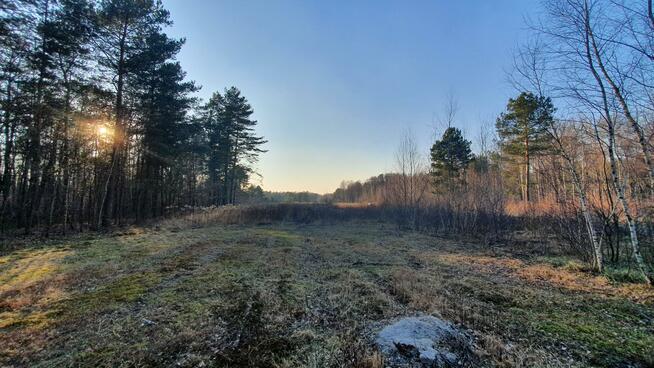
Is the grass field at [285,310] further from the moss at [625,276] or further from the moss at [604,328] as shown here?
the moss at [625,276]

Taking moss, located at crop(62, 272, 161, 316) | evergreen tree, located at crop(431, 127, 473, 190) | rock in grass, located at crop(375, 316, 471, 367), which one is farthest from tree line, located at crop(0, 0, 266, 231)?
evergreen tree, located at crop(431, 127, 473, 190)

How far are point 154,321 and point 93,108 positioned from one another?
47.1 feet

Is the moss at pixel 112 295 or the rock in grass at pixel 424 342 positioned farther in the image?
the moss at pixel 112 295

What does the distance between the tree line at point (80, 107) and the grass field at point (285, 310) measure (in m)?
6.95

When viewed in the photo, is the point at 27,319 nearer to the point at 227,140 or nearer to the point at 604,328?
the point at 604,328

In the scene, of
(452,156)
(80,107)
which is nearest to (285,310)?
(80,107)

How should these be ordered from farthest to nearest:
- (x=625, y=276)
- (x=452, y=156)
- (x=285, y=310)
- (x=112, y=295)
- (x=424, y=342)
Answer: (x=452, y=156), (x=625, y=276), (x=112, y=295), (x=285, y=310), (x=424, y=342)

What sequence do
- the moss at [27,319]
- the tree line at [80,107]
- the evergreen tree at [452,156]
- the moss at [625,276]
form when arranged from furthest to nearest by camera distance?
1. the evergreen tree at [452,156]
2. the tree line at [80,107]
3. the moss at [625,276]
4. the moss at [27,319]

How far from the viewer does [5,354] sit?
8.84 feet

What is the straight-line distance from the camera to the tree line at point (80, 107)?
11.3 m

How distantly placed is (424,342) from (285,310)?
79.3 inches

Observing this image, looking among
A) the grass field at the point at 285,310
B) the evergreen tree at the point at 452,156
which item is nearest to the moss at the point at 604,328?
the grass field at the point at 285,310

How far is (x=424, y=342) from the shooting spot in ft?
9.43

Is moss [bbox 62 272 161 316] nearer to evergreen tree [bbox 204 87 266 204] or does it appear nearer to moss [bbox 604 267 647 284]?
moss [bbox 604 267 647 284]
